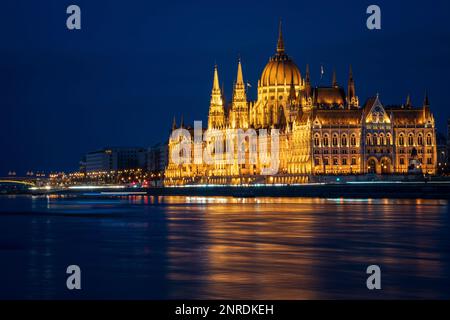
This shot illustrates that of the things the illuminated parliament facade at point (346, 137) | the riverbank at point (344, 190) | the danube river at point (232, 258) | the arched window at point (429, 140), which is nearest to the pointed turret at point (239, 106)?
the illuminated parliament facade at point (346, 137)

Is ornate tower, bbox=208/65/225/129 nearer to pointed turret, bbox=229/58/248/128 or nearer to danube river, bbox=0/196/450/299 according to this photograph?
pointed turret, bbox=229/58/248/128

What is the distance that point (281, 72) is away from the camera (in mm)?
174500

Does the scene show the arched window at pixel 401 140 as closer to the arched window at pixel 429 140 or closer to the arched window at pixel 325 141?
the arched window at pixel 429 140

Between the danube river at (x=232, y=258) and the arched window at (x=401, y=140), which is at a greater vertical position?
the arched window at (x=401, y=140)

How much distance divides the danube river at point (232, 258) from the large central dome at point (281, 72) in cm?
11369

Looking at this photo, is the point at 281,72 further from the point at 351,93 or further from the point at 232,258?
the point at 232,258

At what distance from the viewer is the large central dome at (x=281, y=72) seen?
173875 mm

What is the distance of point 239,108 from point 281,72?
10.2 m

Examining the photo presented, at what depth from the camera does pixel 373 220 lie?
59.5 meters

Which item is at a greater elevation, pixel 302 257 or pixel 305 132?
pixel 305 132
